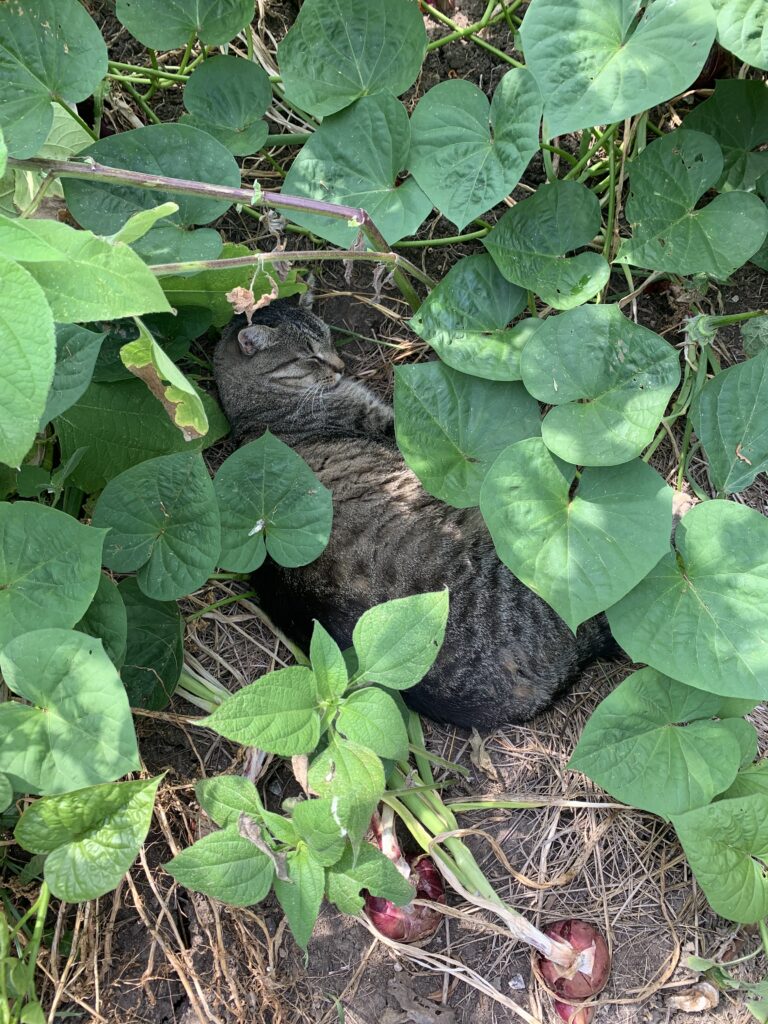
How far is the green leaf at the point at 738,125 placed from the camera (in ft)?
7.05

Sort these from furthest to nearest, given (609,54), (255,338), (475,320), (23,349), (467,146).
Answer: (255,338) → (475,320) → (467,146) → (609,54) → (23,349)

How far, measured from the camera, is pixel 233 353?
2.76m

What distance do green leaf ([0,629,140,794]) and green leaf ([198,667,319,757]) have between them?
0.65 feet

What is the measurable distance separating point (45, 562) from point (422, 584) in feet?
3.24

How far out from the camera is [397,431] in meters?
2.11

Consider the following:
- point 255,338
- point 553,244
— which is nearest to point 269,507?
point 255,338

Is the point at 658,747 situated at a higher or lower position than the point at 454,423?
lower

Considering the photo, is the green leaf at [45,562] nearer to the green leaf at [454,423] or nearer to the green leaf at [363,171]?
the green leaf at [454,423]

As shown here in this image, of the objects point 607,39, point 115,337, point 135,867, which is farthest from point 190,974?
point 607,39

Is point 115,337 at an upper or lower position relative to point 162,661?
upper

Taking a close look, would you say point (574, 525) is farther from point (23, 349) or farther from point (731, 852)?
point (23, 349)

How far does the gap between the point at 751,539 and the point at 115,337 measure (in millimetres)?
1773

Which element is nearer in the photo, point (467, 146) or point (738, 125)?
point (467, 146)

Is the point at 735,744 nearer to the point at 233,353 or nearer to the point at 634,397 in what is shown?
the point at 634,397
